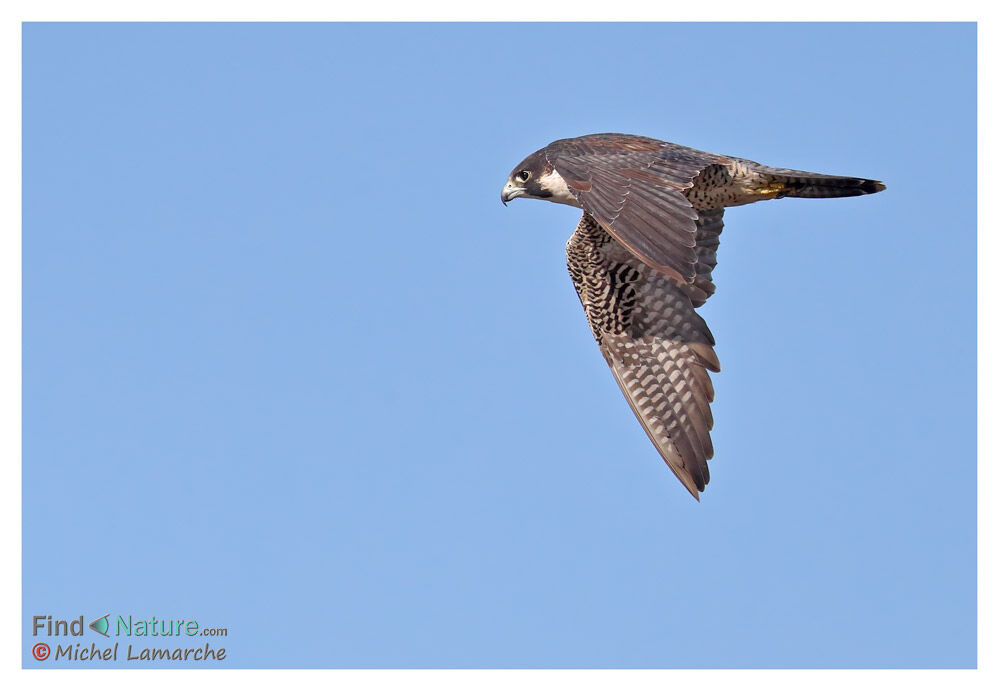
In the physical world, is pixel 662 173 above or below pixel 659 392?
above

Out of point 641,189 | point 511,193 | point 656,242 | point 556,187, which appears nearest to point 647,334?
point 556,187

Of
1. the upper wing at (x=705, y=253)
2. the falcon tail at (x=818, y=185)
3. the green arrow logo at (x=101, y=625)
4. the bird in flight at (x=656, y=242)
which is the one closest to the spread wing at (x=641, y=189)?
the bird in flight at (x=656, y=242)

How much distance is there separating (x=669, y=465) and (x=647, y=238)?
11.1ft

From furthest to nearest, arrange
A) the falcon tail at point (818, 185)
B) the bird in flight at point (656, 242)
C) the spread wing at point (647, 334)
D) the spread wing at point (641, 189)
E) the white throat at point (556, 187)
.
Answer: the spread wing at point (647, 334) < the white throat at point (556, 187) < the falcon tail at point (818, 185) < the bird in flight at point (656, 242) < the spread wing at point (641, 189)

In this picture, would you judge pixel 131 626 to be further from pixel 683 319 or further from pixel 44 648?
pixel 683 319

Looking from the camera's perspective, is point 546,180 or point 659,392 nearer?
point 546,180

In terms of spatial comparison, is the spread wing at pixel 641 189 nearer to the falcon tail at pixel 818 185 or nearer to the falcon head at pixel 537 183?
the falcon head at pixel 537 183

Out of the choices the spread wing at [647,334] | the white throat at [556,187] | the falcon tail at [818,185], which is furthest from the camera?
the spread wing at [647,334]

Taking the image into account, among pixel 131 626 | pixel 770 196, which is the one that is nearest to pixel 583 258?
pixel 770 196

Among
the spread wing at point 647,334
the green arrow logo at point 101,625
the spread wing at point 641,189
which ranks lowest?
the green arrow logo at point 101,625

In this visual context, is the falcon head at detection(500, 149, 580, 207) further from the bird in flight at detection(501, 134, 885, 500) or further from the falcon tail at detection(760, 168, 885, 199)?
the falcon tail at detection(760, 168, 885, 199)

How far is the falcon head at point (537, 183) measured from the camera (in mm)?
11555

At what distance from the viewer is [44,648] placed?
1411 cm

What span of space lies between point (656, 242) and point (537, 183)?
9.21 feet
